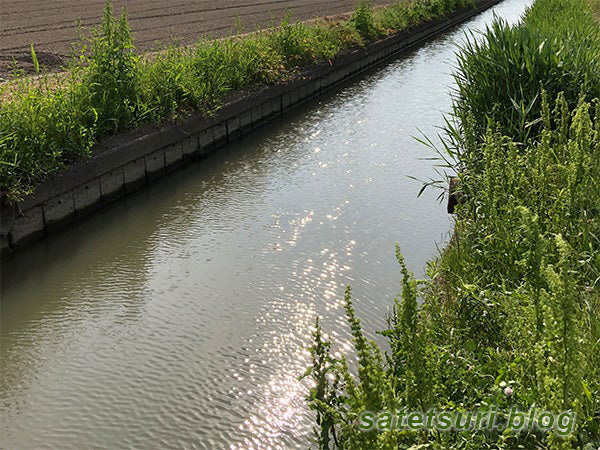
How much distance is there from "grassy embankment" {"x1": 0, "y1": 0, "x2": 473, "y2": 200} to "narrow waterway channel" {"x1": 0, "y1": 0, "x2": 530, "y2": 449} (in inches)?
25.5

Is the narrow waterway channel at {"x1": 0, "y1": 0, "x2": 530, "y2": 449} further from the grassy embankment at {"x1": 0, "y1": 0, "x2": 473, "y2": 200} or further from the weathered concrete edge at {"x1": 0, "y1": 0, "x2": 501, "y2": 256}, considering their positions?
the grassy embankment at {"x1": 0, "y1": 0, "x2": 473, "y2": 200}

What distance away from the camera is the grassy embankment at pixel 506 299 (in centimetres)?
208

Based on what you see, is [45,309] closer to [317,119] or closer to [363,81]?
[317,119]

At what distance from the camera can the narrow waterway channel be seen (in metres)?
3.56

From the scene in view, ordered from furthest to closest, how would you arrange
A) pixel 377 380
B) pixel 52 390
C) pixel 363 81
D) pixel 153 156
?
pixel 363 81, pixel 153 156, pixel 52 390, pixel 377 380

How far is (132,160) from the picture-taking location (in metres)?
6.54

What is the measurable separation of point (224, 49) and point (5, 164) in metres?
4.55

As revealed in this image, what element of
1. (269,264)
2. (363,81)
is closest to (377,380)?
(269,264)

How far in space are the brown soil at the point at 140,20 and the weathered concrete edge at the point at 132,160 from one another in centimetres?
144

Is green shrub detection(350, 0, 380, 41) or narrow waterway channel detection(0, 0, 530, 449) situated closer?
narrow waterway channel detection(0, 0, 530, 449)

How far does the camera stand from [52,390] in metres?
3.79

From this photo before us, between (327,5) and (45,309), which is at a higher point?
(327,5)

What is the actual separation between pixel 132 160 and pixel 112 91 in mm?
702

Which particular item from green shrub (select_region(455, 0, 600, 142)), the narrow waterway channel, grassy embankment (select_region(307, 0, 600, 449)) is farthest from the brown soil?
grassy embankment (select_region(307, 0, 600, 449))
